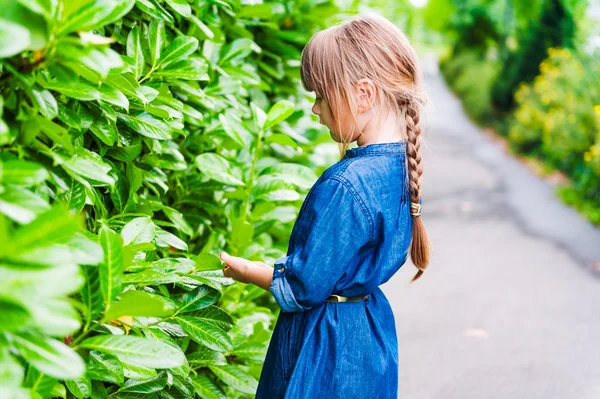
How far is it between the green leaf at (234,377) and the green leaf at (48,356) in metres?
1.15

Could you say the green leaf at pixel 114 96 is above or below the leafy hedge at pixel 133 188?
above

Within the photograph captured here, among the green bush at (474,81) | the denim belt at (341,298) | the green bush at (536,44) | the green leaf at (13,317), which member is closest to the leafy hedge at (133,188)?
the green leaf at (13,317)

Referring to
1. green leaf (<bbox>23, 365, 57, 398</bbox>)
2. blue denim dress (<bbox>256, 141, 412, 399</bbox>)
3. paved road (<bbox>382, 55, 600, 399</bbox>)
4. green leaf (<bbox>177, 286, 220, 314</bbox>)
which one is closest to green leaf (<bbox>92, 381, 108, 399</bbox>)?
green leaf (<bbox>177, 286, 220, 314</bbox>)

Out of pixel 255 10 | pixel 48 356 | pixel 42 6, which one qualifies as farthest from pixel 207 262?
pixel 255 10

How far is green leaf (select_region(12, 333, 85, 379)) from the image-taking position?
41.7 inches

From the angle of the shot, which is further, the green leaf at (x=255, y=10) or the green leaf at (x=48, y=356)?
the green leaf at (x=255, y=10)

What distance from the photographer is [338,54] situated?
1937 millimetres

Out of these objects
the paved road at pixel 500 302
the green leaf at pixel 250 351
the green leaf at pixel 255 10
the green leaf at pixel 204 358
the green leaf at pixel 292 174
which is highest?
the green leaf at pixel 255 10

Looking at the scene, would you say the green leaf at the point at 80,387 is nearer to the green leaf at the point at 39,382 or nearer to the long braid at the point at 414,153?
the green leaf at the point at 39,382

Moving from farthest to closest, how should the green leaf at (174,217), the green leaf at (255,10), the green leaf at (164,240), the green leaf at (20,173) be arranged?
the green leaf at (255,10) → the green leaf at (174,217) → the green leaf at (164,240) → the green leaf at (20,173)

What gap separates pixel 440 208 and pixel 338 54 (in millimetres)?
6666

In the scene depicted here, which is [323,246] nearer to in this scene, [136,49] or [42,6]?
[136,49]

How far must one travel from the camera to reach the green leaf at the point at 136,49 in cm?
184

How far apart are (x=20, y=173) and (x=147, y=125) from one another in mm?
656
